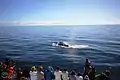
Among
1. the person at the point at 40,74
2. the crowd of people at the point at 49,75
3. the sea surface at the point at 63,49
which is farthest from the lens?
the sea surface at the point at 63,49

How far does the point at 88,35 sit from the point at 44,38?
1.54m

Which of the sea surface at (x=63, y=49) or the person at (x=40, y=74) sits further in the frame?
the sea surface at (x=63, y=49)

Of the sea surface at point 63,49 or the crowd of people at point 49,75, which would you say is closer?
the crowd of people at point 49,75

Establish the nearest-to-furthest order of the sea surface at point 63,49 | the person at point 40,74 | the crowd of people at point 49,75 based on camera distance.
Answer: the crowd of people at point 49,75 → the person at point 40,74 → the sea surface at point 63,49

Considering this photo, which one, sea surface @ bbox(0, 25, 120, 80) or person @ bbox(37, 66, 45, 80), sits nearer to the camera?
person @ bbox(37, 66, 45, 80)

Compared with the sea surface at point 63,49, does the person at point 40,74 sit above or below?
below

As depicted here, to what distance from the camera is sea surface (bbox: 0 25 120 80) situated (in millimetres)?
8695

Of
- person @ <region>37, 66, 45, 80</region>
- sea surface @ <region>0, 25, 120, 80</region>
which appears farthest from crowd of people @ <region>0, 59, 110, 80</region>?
sea surface @ <region>0, 25, 120, 80</region>

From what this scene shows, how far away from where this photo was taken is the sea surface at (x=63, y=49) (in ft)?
28.5

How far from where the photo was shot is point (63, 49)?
8984 mm

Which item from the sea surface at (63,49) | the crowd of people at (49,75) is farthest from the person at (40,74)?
the sea surface at (63,49)

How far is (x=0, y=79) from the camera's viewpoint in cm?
671

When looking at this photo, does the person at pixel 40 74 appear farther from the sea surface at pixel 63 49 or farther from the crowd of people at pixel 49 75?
the sea surface at pixel 63 49

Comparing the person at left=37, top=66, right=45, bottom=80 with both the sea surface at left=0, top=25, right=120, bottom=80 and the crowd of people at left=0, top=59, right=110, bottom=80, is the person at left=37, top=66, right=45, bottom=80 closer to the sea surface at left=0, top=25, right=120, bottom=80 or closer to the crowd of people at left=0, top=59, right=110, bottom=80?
the crowd of people at left=0, top=59, right=110, bottom=80
